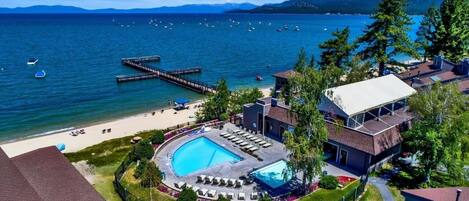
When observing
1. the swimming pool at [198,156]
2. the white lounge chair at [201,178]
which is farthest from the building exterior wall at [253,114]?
the white lounge chair at [201,178]

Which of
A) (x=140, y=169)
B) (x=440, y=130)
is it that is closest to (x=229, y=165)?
(x=140, y=169)

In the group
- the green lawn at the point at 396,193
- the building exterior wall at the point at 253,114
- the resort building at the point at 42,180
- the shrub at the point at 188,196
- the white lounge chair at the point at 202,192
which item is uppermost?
the resort building at the point at 42,180

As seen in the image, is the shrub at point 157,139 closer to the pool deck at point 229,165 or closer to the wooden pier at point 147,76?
the pool deck at point 229,165

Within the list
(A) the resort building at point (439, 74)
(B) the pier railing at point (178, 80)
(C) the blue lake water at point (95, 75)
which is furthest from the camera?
(B) the pier railing at point (178, 80)

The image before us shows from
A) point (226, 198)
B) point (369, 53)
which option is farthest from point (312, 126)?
point (369, 53)

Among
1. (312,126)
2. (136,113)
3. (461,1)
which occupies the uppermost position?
(461,1)

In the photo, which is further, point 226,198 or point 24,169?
point 226,198

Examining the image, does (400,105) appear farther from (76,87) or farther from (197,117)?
(76,87)
